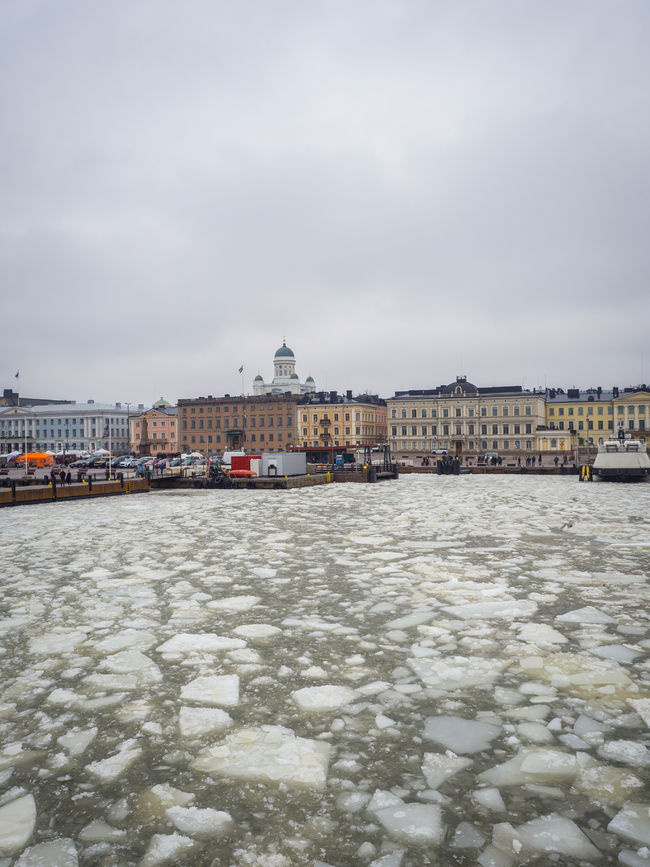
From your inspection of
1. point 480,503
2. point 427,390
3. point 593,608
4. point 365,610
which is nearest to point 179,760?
point 365,610

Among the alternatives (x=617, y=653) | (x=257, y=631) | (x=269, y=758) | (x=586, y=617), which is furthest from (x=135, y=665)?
(x=586, y=617)

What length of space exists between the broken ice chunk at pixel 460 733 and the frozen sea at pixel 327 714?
0.07ft

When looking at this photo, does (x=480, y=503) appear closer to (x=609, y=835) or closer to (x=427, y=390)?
(x=609, y=835)

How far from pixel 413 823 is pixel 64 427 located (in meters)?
139

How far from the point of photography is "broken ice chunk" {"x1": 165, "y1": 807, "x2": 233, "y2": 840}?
11.3 feet

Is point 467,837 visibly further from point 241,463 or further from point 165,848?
point 241,463

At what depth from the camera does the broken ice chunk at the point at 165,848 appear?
322cm

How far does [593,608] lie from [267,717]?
480 centimetres

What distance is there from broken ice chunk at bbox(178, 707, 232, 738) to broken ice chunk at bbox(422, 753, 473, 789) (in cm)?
155

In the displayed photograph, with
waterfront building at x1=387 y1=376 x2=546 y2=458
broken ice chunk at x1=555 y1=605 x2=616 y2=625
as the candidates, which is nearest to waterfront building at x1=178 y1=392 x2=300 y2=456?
waterfront building at x1=387 y1=376 x2=546 y2=458

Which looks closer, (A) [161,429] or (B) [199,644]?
(B) [199,644]

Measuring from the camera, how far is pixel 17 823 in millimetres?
3551

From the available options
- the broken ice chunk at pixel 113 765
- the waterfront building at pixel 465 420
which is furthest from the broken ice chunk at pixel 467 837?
the waterfront building at pixel 465 420

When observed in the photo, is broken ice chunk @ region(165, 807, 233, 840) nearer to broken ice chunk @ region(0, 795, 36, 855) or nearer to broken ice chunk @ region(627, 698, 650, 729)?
broken ice chunk @ region(0, 795, 36, 855)
